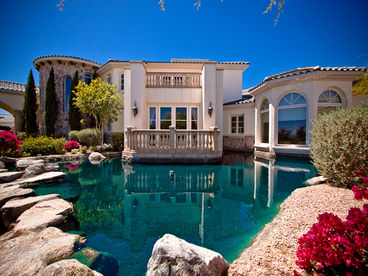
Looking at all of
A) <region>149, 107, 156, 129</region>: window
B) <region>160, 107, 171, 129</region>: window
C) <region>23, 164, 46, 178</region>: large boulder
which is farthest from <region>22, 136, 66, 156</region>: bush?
<region>160, 107, 171, 129</region>: window

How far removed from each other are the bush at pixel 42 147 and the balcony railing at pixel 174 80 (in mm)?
7616

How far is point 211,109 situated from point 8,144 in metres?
11.9

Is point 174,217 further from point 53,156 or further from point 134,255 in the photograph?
point 53,156

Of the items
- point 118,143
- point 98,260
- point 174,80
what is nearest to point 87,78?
point 118,143

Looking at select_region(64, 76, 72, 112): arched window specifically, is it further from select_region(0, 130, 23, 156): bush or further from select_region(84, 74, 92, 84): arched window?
select_region(0, 130, 23, 156): bush

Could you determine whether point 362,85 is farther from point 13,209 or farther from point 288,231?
point 13,209

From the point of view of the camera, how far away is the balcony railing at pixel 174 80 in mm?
11586

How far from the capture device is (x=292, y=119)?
10664 mm

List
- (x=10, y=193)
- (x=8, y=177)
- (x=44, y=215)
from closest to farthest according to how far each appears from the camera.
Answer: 1. (x=44, y=215)
2. (x=10, y=193)
3. (x=8, y=177)

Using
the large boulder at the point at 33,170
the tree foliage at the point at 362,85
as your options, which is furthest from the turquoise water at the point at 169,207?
the tree foliage at the point at 362,85

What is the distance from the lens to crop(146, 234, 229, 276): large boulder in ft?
5.81

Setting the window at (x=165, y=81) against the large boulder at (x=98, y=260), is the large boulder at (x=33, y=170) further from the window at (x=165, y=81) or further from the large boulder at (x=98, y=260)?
the window at (x=165, y=81)

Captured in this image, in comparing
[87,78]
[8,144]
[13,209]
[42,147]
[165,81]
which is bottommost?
[13,209]

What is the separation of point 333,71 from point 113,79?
54.7ft
